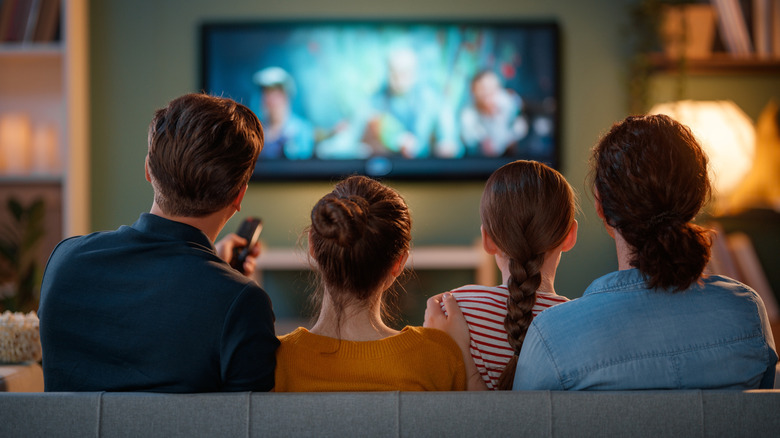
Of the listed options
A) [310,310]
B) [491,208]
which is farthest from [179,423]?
[310,310]

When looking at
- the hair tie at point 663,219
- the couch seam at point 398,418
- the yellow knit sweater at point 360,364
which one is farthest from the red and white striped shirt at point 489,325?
the couch seam at point 398,418

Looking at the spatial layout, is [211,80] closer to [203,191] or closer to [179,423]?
[203,191]

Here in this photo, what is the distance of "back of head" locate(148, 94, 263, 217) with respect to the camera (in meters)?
1.03

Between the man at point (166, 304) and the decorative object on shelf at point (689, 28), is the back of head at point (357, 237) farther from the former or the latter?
the decorative object on shelf at point (689, 28)

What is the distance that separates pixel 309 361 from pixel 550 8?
118 inches

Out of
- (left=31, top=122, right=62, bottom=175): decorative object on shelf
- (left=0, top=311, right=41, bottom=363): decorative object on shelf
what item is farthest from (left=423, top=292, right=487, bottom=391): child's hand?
(left=31, top=122, right=62, bottom=175): decorative object on shelf

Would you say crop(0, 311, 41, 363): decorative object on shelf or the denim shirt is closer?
the denim shirt

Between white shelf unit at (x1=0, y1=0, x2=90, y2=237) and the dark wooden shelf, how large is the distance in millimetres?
2811

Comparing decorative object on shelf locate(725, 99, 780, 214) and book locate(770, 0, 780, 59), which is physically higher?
book locate(770, 0, 780, 59)

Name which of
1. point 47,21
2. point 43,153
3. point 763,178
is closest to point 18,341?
point 43,153

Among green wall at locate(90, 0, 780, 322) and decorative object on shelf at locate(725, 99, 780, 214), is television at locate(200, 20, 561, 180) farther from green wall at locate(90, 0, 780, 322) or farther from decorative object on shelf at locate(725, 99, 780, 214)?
decorative object on shelf at locate(725, 99, 780, 214)

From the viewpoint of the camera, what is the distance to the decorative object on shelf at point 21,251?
2.98 metres

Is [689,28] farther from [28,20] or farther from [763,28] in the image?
[28,20]

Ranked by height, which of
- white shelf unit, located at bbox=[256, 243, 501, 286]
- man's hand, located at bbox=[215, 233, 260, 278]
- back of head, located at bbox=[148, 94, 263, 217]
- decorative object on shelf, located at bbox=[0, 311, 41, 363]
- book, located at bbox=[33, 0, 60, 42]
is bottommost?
white shelf unit, located at bbox=[256, 243, 501, 286]
